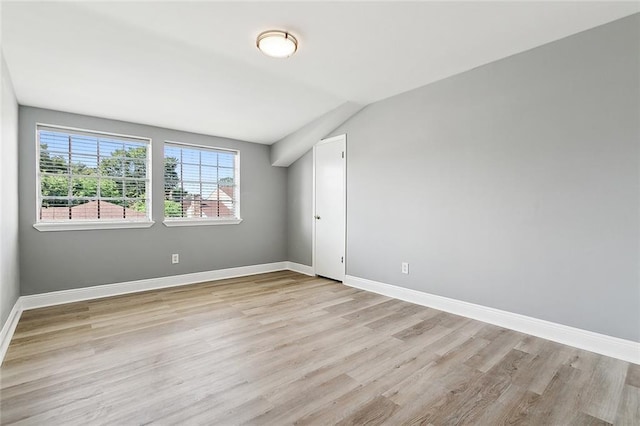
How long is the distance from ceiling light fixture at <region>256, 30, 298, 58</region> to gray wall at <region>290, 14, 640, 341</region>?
1.69 metres

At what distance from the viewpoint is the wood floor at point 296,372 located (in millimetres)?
1647

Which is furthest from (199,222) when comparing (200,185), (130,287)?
(130,287)

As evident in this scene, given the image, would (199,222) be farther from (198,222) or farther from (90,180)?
(90,180)

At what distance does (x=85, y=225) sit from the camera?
3.58m

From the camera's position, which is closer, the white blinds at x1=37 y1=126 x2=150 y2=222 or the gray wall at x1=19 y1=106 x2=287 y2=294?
the gray wall at x1=19 y1=106 x2=287 y2=294

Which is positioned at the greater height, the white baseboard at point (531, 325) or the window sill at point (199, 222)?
the window sill at point (199, 222)

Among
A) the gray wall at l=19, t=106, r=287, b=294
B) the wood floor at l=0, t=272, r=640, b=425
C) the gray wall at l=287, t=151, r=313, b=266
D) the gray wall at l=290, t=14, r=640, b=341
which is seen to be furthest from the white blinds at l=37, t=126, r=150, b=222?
the gray wall at l=290, t=14, r=640, b=341

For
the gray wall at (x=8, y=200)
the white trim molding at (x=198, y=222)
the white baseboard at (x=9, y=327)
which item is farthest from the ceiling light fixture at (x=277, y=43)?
the white baseboard at (x=9, y=327)

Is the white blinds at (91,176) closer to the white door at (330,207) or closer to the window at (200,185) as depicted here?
the window at (200,185)

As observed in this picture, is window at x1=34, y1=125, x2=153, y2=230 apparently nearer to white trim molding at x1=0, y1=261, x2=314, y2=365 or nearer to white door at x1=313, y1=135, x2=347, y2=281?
white trim molding at x1=0, y1=261, x2=314, y2=365

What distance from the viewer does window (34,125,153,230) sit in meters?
3.41

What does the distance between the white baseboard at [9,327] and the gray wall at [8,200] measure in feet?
0.20

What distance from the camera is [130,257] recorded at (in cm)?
390

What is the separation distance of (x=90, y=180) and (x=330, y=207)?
305cm
